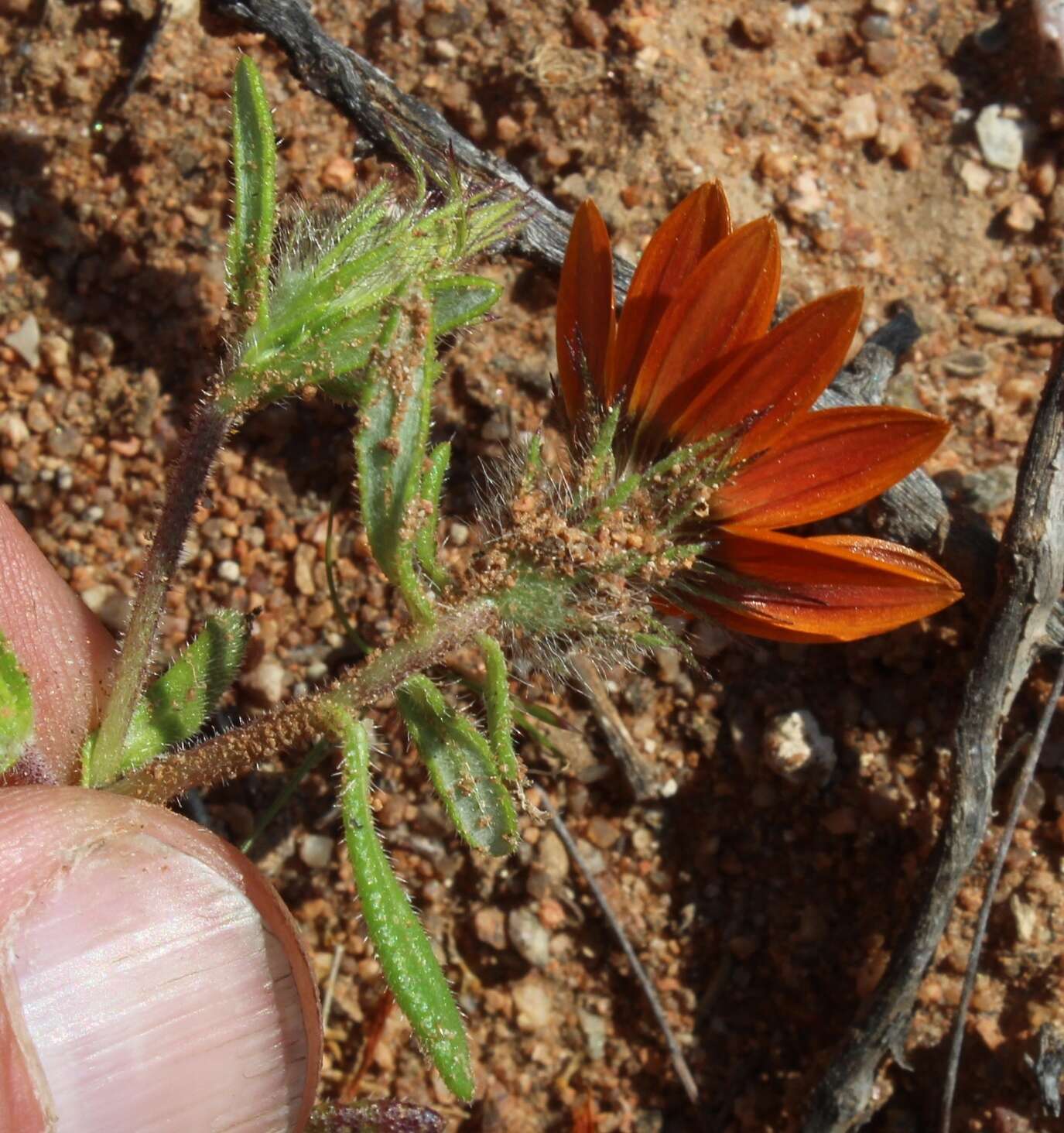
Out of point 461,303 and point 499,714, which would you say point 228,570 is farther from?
point 499,714

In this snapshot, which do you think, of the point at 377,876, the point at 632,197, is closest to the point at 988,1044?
the point at 377,876

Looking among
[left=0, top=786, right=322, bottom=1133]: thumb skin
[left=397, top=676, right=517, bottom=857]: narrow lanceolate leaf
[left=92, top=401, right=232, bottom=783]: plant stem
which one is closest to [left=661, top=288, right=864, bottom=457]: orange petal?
[left=397, top=676, right=517, bottom=857]: narrow lanceolate leaf

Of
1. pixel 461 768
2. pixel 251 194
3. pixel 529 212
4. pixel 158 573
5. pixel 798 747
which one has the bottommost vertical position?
pixel 798 747

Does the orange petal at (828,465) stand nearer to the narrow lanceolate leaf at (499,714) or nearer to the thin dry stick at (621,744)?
the narrow lanceolate leaf at (499,714)

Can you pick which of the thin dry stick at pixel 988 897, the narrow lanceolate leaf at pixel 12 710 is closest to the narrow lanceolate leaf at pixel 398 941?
the narrow lanceolate leaf at pixel 12 710

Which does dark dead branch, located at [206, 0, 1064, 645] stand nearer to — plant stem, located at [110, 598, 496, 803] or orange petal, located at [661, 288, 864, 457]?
orange petal, located at [661, 288, 864, 457]

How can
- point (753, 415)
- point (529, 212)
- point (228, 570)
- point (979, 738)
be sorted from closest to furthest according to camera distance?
point (753, 415) < point (979, 738) < point (529, 212) < point (228, 570)

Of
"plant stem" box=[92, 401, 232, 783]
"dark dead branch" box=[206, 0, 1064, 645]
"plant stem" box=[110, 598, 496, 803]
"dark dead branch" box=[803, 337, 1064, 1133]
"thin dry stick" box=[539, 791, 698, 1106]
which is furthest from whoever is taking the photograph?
"thin dry stick" box=[539, 791, 698, 1106]

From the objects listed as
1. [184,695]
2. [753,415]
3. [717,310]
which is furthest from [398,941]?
[717,310]
